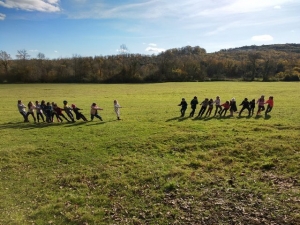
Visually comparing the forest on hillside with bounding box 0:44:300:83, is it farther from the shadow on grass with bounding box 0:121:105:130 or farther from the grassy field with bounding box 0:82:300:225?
the grassy field with bounding box 0:82:300:225

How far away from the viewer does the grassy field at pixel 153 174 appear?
8.75 metres

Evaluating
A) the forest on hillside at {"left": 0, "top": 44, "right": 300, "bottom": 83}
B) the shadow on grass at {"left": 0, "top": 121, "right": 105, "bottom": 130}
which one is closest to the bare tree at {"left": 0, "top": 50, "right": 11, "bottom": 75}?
the forest on hillside at {"left": 0, "top": 44, "right": 300, "bottom": 83}

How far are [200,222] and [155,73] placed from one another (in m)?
94.0

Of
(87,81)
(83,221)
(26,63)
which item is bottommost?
(83,221)

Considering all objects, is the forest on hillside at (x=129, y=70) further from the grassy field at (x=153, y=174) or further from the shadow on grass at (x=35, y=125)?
the grassy field at (x=153, y=174)

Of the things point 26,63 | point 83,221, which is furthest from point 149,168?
point 26,63

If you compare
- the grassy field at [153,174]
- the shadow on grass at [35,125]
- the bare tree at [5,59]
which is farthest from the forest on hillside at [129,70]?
the grassy field at [153,174]

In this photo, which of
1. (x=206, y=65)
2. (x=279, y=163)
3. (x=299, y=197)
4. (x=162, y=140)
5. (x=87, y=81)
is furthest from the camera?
(x=206, y=65)

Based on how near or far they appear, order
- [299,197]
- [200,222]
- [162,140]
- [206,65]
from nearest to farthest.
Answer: [200,222] → [299,197] → [162,140] → [206,65]

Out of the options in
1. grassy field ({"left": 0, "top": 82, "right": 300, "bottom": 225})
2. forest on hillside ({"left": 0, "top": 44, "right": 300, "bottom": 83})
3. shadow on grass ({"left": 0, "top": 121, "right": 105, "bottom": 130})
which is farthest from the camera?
forest on hillside ({"left": 0, "top": 44, "right": 300, "bottom": 83})

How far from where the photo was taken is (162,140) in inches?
627

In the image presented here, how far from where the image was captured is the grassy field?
875cm

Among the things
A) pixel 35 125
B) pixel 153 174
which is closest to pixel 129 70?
pixel 35 125

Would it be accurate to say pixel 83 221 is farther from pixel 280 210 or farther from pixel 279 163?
pixel 279 163
